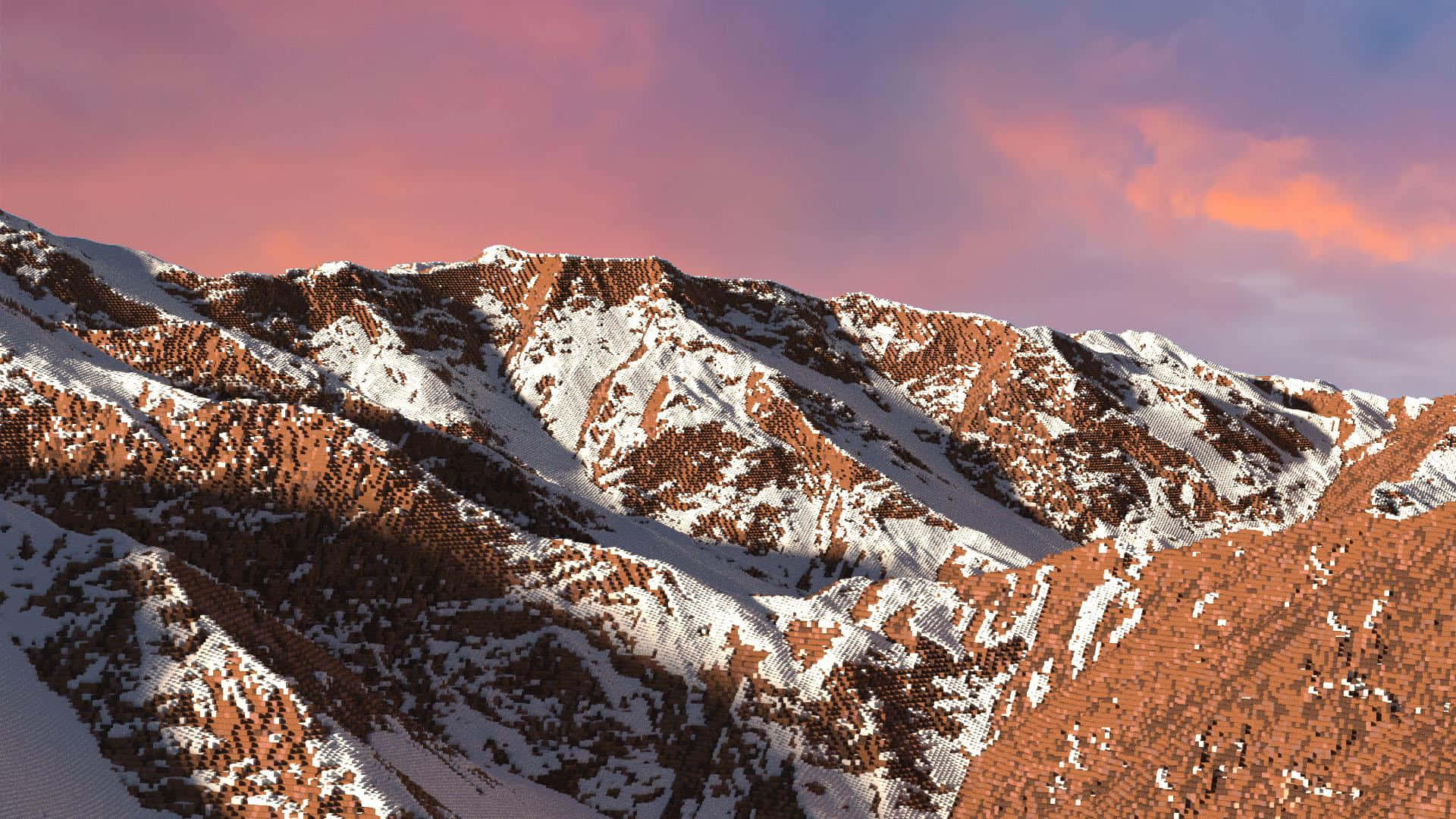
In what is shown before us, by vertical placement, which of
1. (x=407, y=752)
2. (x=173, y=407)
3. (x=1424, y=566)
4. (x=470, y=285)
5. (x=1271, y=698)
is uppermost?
(x=470, y=285)

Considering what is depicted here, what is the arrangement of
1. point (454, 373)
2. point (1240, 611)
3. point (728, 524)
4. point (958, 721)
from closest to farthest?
point (1240, 611), point (958, 721), point (728, 524), point (454, 373)

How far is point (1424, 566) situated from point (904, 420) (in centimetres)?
4761

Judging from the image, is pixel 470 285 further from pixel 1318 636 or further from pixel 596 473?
pixel 1318 636

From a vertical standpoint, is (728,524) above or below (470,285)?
below

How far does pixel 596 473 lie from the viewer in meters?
64.1

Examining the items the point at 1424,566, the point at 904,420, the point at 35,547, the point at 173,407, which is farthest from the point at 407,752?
the point at 904,420

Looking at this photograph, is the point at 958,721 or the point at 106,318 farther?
the point at 106,318

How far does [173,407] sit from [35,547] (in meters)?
13.7

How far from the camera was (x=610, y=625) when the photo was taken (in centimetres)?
3456

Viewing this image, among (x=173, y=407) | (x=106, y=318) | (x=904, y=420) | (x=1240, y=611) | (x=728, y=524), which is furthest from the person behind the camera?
(x=904, y=420)

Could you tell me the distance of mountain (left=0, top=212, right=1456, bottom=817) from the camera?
2352cm

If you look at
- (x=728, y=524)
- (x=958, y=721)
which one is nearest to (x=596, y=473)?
(x=728, y=524)

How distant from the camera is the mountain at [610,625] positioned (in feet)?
77.2

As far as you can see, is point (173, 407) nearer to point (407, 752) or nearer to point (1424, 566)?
point (407, 752)
